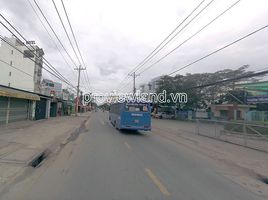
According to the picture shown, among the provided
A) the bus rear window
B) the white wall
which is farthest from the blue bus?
the white wall

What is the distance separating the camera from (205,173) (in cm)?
830

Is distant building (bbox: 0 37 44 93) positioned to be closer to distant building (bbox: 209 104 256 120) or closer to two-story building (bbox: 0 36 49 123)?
two-story building (bbox: 0 36 49 123)

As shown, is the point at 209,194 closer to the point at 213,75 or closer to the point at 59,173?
the point at 59,173

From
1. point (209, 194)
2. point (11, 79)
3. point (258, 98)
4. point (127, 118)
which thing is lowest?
point (209, 194)

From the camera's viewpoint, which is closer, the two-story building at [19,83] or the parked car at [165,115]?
the two-story building at [19,83]

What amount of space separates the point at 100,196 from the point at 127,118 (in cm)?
1580

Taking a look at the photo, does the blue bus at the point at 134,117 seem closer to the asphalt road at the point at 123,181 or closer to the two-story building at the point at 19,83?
the two-story building at the point at 19,83

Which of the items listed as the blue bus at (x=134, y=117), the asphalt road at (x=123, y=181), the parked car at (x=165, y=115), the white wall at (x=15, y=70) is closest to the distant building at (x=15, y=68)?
the white wall at (x=15, y=70)

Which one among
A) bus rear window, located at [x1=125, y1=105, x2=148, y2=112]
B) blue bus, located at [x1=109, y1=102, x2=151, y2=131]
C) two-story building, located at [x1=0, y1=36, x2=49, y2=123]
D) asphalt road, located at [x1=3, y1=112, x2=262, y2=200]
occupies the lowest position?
asphalt road, located at [x1=3, y1=112, x2=262, y2=200]

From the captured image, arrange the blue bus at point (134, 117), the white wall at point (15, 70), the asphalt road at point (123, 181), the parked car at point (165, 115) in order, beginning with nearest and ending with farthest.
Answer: the asphalt road at point (123, 181) < the blue bus at point (134, 117) < the white wall at point (15, 70) < the parked car at point (165, 115)

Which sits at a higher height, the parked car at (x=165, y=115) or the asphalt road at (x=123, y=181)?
the parked car at (x=165, y=115)

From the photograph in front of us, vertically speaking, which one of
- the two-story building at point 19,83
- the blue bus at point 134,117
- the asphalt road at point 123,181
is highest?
the two-story building at point 19,83

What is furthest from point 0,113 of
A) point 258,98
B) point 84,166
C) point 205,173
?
point 258,98

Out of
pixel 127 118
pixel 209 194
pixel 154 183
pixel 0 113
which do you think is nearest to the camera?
pixel 209 194
